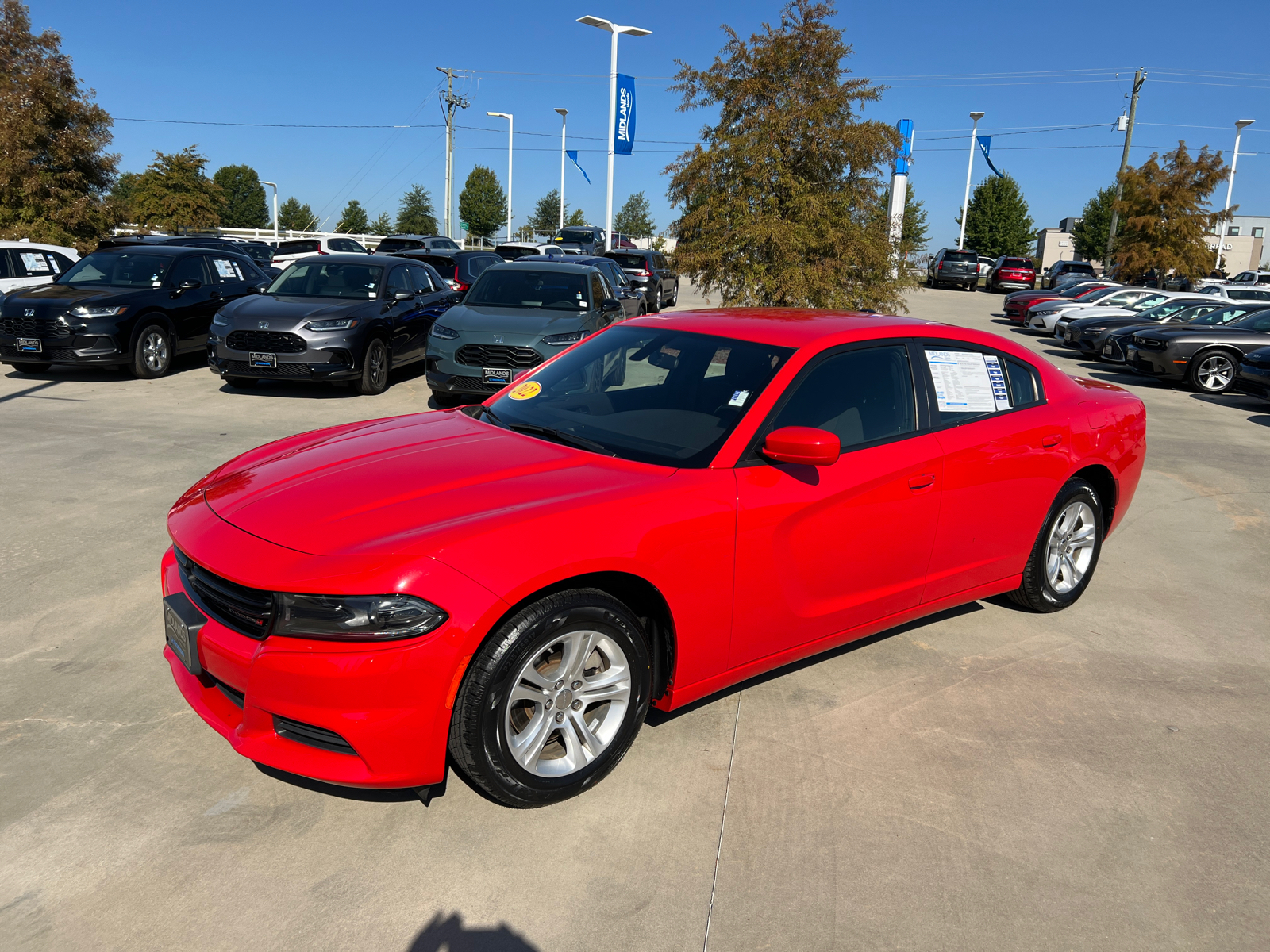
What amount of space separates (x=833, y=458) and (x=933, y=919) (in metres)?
1.54

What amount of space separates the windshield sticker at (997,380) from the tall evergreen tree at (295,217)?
98.5 metres

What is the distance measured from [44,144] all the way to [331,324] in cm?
1674

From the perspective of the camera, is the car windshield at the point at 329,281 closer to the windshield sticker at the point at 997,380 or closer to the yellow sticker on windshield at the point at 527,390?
the yellow sticker on windshield at the point at 527,390

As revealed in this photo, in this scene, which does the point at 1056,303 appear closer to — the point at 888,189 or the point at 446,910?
the point at 888,189

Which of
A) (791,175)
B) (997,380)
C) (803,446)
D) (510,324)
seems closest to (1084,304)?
(791,175)

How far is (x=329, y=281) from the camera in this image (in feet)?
39.7

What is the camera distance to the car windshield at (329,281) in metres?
12.0

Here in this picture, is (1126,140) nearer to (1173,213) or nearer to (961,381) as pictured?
(1173,213)

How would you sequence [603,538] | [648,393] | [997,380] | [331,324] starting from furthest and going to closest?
1. [331,324]
2. [997,380]
3. [648,393]
4. [603,538]

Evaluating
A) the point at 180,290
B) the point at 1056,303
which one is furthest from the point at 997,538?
the point at 1056,303

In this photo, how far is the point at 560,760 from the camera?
3.18 m

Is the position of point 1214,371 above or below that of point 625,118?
below

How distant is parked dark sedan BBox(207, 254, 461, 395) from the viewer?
35.9 feet

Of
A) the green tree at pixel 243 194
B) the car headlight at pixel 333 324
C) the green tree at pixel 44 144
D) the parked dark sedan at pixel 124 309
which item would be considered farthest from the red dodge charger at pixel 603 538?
the green tree at pixel 243 194
